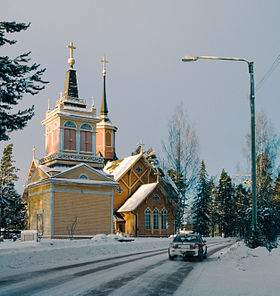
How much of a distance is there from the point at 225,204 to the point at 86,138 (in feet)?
96.8

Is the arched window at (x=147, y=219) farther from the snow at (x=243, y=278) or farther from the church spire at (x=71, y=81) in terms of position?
the snow at (x=243, y=278)

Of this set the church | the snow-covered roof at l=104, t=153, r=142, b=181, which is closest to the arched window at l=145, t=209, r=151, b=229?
the church

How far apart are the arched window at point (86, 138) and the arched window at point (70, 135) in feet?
2.89

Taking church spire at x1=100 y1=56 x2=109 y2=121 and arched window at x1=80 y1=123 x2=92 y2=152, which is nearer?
arched window at x1=80 y1=123 x2=92 y2=152

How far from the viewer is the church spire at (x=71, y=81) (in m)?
44.8

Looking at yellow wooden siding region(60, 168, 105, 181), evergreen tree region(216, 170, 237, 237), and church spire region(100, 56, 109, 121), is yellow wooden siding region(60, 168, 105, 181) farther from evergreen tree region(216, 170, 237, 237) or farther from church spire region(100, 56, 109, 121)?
evergreen tree region(216, 170, 237, 237)

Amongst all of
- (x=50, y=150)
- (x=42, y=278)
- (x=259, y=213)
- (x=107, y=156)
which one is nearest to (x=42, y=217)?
(x=50, y=150)

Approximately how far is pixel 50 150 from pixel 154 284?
34340mm

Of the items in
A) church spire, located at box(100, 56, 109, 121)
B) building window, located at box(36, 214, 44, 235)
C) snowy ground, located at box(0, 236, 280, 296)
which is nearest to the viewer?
snowy ground, located at box(0, 236, 280, 296)

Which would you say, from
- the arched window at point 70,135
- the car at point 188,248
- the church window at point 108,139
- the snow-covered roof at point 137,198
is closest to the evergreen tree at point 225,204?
the snow-covered roof at point 137,198

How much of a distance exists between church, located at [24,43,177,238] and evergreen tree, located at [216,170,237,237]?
1690cm

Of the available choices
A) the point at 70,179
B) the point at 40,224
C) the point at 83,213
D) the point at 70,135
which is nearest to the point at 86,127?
the point at 70,135

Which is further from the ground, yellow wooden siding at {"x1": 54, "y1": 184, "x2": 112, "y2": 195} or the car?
yellow wooden siding at {"x1": 54, "y1": 184, "x2": 112, "y2": 195}

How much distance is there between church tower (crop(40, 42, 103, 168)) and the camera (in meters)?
42.0
